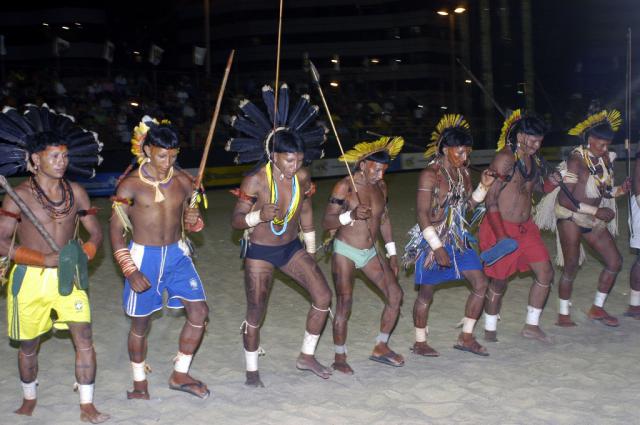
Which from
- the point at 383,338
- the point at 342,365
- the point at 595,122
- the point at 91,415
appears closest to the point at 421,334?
the point at 383,338

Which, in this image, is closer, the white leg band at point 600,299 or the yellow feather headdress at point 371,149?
the yellow feather headdress at point 371,149

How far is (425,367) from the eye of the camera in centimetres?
626

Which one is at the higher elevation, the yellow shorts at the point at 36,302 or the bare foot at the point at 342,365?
the yellow shorts at the point at 36,302

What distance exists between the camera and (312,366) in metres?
6.09

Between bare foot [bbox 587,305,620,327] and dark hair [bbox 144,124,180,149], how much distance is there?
171 inches

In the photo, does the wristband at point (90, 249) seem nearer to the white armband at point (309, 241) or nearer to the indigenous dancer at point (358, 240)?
the white armband at point (309, 241)

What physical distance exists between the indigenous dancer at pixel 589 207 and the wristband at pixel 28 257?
463 cm

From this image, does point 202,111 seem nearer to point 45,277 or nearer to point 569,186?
point 569,186

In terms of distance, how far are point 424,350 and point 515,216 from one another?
1.37 m

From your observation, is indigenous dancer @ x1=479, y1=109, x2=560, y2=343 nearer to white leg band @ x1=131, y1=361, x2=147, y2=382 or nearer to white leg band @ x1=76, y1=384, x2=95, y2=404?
white leg band @ x1=131, y1=361, x2=147, y2=382

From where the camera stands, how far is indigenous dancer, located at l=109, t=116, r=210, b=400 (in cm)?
542

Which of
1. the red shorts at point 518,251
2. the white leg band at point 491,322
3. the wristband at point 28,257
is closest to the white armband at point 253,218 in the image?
the wristband at point 28,257

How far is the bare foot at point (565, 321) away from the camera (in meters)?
7.43

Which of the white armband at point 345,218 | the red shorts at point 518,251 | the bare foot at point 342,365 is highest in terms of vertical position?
the white armband at point 345,218
